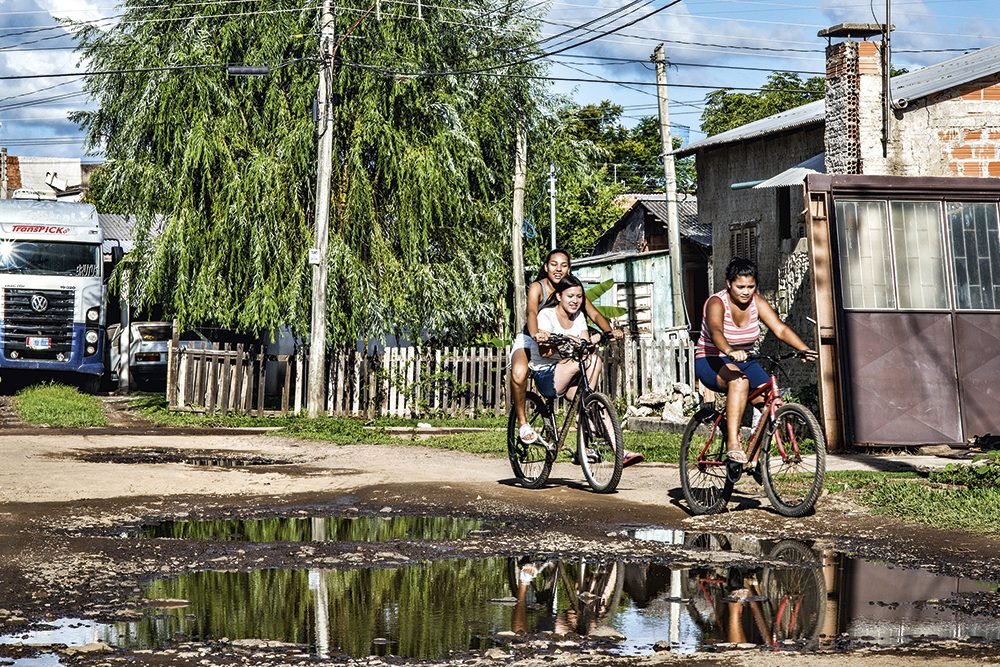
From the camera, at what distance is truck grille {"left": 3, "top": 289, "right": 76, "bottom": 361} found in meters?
29.8

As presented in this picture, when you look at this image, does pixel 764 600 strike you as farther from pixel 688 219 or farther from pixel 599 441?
Answer: pixel 688 219

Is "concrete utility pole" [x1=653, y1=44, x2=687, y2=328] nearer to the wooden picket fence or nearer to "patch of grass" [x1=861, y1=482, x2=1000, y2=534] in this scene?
the wooden picket fence

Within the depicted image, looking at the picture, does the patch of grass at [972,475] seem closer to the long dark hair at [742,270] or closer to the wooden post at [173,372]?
the long dark hair at [742,270]

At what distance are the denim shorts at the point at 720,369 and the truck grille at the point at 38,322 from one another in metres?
23.2

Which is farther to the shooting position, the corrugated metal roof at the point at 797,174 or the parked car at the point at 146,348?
the parked car at the point at 146,348

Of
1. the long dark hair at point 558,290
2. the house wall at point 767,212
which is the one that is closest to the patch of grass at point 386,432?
the long dark hair at point 558,290

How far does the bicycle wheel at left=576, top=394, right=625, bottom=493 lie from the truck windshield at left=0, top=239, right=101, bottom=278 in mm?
21818

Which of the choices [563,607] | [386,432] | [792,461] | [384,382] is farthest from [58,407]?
[563,607]

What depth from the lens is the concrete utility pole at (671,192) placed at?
29797 millimetres

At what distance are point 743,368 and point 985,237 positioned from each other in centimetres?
726

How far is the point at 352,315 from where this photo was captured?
2425 cm

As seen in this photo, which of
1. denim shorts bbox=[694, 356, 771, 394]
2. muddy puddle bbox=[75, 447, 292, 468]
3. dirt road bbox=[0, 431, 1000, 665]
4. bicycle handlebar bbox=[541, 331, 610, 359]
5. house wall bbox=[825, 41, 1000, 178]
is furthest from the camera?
house wall bbox=[825, 41, 1000, 178]

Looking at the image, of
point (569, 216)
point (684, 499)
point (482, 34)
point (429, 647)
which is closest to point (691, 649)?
point (429, 647)

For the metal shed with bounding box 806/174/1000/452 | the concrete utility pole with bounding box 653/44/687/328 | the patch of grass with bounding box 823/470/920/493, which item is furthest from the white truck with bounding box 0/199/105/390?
the patch of grass with bounding box 823/470/920/493
